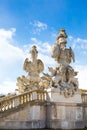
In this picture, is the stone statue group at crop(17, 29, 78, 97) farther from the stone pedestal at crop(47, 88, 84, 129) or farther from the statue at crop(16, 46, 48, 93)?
the statue at crop(16, 46, 48, 93)

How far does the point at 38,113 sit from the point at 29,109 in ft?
2.24

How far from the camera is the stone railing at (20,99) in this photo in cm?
1622

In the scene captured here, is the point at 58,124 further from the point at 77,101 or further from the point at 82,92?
the point at 82,92

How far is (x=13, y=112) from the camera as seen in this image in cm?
1597

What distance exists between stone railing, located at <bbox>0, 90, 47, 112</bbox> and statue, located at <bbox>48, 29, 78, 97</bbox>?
114 centimetres

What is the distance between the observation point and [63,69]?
18.2 meters

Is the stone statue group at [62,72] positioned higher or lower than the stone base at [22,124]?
higher

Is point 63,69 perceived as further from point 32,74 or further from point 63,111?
point 32,74

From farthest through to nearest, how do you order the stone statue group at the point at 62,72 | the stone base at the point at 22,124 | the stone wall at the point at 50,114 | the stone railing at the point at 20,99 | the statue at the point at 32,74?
the statue at the point at 32,74 → the stone statue group at the point at 62,72 → the stone railing at the point at 20,99 → the stone wall at the point at 50,114 → the stone base at the point at 22,124

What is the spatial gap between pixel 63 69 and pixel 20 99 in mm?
3753

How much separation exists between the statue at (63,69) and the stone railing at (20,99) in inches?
44.8

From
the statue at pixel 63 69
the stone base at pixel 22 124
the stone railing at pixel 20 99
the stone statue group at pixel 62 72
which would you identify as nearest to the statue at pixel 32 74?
the stone statue group at pixel 62 72

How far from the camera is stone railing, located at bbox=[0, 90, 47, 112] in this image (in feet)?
53.2

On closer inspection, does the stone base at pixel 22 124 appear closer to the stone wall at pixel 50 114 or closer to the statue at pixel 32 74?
the stone wall at pixel 50 114
